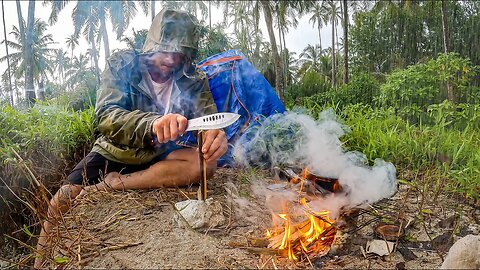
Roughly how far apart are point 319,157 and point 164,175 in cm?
84

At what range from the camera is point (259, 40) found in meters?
3.29

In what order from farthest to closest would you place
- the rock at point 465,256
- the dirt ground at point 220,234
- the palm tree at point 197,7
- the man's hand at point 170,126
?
1. the palm tree at point 197,7
2. the man's hand at point 170,126
3. the dirt ground at point 220,234
4. the rock at point 465,256

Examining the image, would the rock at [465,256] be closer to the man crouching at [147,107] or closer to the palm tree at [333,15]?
the man crouching at [147,107]

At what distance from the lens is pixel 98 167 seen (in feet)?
6.51

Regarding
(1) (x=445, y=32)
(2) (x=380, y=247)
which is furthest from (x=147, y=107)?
(1) (x=445, y=32)

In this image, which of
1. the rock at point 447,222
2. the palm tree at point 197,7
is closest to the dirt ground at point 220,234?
the rock at point 447,222

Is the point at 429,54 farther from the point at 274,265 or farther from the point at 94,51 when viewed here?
the point at 94,51

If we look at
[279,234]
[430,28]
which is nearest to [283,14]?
[430,28]

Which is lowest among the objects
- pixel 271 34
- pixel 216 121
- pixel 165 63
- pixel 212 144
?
pixel 212 144

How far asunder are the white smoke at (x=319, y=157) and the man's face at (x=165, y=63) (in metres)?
0.78

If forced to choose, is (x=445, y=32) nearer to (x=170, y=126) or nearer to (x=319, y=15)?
(x=319, y=15)

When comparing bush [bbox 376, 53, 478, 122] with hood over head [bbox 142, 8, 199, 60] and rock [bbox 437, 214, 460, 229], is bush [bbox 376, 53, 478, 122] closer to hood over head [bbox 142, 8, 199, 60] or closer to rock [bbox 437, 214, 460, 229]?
rock [bbox 437, 214, 460, 229]

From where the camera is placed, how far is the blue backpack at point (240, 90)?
276cm

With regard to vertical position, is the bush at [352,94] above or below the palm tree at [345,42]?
below
